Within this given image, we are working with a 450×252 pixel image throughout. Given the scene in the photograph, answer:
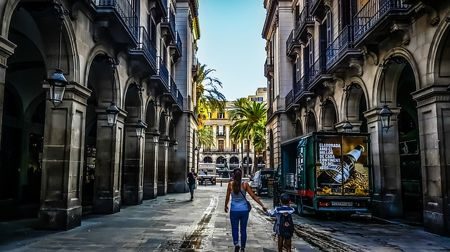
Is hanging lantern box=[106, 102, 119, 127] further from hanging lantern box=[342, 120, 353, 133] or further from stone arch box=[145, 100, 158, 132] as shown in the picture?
hanging lantern box=[342, 120, 353, 133]

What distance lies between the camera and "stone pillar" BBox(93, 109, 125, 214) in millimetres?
15625

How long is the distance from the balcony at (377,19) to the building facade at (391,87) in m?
0.03

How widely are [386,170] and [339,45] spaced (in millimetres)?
6711

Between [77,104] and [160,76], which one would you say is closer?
[77,104]

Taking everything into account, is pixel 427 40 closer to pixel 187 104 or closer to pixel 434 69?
pixel 434 69

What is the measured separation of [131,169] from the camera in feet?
65.2

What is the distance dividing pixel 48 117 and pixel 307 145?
29.1ft

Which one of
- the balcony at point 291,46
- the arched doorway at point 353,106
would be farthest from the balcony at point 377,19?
the balcony at point 291,46

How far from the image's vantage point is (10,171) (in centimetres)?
1684

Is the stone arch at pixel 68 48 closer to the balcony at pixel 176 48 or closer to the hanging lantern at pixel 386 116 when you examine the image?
the hanging lantern at pixel 386 116

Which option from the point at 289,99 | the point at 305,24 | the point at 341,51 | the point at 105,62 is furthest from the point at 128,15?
the point at 289,99

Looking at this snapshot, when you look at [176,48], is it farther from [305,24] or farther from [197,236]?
[197,236]

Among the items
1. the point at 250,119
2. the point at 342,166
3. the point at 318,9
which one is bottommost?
the point at 342,166

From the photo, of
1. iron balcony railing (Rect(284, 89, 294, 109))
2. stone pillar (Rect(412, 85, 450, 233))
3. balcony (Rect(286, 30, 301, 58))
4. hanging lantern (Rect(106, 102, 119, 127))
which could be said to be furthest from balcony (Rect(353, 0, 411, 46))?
iron balcony railing (Rect(284, 89, 294, 109))
